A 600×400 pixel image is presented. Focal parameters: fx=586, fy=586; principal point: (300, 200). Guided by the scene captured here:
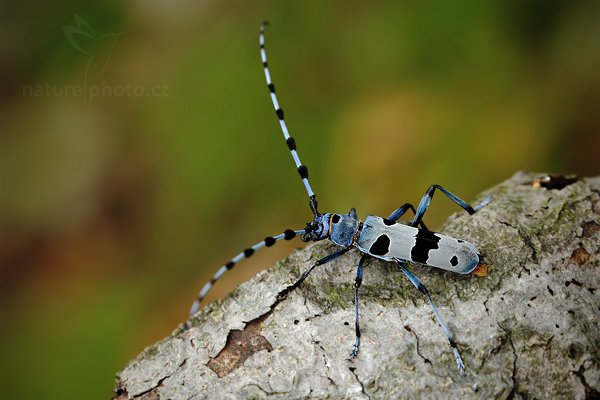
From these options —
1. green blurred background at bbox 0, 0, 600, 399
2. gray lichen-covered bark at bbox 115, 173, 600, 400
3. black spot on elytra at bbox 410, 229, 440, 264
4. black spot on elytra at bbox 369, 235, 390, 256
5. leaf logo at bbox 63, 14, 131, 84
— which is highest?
leaf logo at bbox 63, 14, 131, 84

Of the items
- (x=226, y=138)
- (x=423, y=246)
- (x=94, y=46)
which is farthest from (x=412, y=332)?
(x=94, y=46)

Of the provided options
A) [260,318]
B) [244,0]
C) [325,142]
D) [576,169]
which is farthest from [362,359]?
[244,0]

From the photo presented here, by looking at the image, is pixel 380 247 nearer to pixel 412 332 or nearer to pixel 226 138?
pixel 412 332

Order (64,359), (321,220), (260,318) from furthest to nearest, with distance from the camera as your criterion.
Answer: (64,359)
(321,220)
(260,318)

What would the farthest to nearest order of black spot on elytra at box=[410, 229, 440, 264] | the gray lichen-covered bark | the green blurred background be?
the green blurred background
black spot on elytra at box=[410, 229, 440, 264]
the gray lichen-covered bark

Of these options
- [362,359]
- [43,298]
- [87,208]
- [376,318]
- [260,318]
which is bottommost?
[362,359]

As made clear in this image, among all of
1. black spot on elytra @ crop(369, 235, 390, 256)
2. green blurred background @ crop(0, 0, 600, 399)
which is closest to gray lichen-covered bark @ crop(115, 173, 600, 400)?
black spot on elytra @ crop(369, 235, 390, 256)

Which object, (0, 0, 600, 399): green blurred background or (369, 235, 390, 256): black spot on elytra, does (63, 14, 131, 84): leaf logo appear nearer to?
(0, 0, 600, 399): green blurred background

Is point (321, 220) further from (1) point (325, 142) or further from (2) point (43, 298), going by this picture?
(2) point (43, 298)
